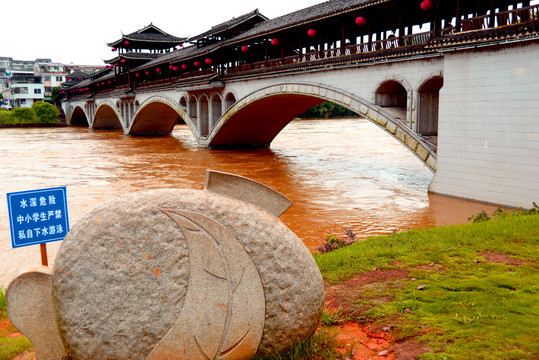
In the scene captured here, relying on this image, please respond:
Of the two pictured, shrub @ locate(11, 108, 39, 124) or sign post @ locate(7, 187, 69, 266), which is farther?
shrub @ locate(11, 108, 39, 124)

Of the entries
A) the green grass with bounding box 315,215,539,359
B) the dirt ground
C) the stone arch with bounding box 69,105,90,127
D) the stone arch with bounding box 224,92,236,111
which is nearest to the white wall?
the green grass with bounding box 315,215,539,359

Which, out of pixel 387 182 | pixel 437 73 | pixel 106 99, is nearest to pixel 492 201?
pixel 437 73

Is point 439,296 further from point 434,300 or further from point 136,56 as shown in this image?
point 136,56

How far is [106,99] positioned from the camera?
53.8 meters

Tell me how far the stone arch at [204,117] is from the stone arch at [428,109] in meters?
20.4

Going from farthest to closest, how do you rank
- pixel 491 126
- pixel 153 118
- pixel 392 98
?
pixel 153 118, pixel 392 98, pixel 491 126

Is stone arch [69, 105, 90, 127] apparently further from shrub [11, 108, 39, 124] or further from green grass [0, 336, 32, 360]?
green grass [0, 336, 32, 360]

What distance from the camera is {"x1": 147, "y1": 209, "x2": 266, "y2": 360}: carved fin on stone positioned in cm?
344

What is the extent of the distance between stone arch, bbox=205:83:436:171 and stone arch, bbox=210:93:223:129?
3.19ft

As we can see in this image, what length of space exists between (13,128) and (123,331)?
214ft

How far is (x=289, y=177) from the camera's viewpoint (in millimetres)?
20875

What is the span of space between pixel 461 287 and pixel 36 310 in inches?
151

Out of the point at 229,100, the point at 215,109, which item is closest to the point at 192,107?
the point at 215,109

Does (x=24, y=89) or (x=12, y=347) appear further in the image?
(x=24, y=89)
